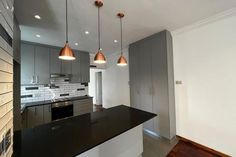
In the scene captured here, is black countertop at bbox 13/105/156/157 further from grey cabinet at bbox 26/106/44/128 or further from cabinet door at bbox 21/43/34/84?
cabinet door at bbox 21/43/34/84

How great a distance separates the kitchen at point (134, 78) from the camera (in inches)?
51.5

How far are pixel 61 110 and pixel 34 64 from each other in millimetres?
1610

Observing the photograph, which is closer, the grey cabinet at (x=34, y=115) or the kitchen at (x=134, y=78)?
the kitchen at (x=134, y=78)

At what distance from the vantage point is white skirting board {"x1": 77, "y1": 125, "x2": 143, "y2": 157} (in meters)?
1.32

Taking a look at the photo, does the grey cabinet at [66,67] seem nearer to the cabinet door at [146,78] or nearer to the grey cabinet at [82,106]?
the grey cabinet at [82,106]

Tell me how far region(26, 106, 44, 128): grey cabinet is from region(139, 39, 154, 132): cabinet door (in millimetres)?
2943

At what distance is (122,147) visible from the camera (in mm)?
1593

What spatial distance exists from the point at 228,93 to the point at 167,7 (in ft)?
6.54

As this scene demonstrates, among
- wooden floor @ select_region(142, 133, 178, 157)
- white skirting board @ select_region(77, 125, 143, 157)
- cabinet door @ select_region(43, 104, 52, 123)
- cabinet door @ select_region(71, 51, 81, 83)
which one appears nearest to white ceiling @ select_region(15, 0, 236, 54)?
cabinet door @ select_region(71, 51, 81, 83)

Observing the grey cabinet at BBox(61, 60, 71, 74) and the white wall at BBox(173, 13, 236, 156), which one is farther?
the grey cabinet at BBox(61, 60, 71, 74)

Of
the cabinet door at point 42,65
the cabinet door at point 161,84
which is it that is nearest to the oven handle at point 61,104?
the cabinet door at point 42,65

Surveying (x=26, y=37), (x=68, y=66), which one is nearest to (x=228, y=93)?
(x=68, y=66)

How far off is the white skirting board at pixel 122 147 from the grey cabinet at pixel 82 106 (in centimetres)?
263

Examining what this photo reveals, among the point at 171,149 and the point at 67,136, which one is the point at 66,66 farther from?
the point at 171,149
